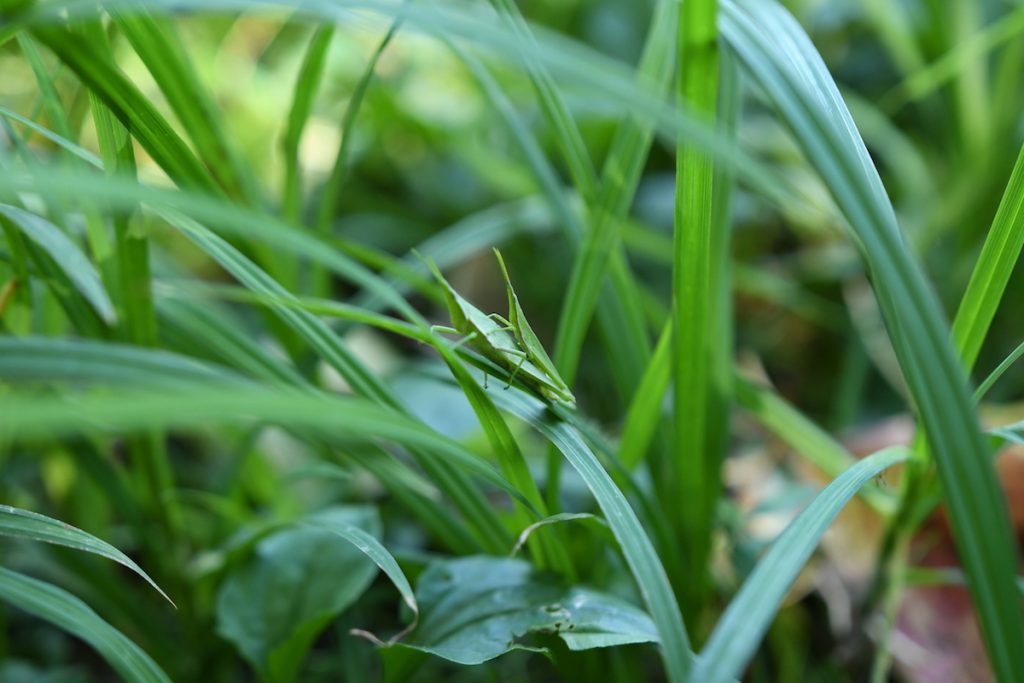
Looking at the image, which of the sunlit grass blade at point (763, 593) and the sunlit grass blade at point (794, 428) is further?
the sunlit grass blade at point (794, 428)

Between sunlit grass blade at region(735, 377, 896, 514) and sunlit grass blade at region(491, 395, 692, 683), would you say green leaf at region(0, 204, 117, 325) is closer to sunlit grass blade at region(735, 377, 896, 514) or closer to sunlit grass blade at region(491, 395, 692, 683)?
sunlit grass blade at region(491, 395, 692, 683)

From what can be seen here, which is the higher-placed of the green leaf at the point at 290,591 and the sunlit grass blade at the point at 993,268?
the sunlit grass blade at the point at 993,268

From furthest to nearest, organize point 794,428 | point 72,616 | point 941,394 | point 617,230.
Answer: point 794,428
point 617,230
point 72,616
point 941,394

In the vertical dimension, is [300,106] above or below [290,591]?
above

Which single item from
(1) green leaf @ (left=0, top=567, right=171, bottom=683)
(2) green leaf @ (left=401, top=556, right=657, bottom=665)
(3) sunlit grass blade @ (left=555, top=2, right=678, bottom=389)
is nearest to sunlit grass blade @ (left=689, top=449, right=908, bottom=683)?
(2) green leaf @ (left=401, top=556, right=657, bottom=665)

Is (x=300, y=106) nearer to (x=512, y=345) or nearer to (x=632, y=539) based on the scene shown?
(x=512, y=345)

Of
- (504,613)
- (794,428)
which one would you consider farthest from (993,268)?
(504,613)

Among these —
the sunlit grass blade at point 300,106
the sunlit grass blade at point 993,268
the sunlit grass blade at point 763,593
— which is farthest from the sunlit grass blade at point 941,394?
the sunlit grass blade at point 300,106

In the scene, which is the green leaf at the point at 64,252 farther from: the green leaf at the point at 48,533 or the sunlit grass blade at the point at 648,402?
the sunlit grass blade at the point at 648,402
